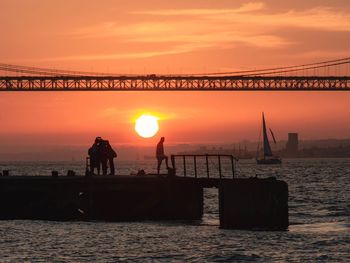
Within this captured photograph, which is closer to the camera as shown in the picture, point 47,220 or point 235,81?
point 47,220

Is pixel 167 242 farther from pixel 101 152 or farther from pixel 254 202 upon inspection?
pixel 101 152

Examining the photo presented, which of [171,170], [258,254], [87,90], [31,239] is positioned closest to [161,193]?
[171,170]

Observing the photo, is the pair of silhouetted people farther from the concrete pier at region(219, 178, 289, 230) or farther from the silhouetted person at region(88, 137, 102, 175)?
the concrete pier at region(219, 178, 289, 230)

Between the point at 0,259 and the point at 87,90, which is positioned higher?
the point at 87,90

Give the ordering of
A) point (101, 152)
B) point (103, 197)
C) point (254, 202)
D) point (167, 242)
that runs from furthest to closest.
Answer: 1. point (103, 197)
2. point (101, 152)
3. point (254, 202)
4. point (167, 242)

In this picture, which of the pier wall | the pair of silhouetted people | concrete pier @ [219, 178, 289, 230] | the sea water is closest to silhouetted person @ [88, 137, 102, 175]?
the pair of silhouetted people

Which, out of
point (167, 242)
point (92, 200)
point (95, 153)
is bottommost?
point (167, 242)

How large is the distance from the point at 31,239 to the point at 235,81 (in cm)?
11600

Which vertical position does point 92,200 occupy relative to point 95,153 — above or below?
below

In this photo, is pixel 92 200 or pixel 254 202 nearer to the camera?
pixel 254 202

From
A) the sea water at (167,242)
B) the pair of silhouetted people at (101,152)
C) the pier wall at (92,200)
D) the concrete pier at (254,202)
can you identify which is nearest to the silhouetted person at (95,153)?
the pair of silhouetted people at (101,152)

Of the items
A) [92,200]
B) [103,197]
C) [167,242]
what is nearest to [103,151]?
[103,197]

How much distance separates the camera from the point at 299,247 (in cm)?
3047

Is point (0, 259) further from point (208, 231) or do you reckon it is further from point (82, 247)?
point (208, 231)
